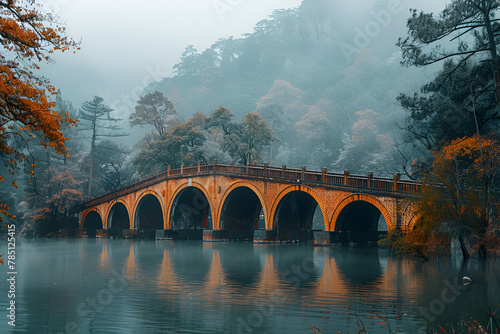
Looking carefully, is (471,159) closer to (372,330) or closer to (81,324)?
(372,330)

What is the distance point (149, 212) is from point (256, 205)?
17.4 metres

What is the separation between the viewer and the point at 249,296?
1641cm

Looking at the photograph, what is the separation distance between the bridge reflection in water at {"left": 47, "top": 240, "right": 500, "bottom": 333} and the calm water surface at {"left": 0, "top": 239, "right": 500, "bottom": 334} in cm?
3

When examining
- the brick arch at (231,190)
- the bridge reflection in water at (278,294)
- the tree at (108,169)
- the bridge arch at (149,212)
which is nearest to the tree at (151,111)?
the tree at (108,169)

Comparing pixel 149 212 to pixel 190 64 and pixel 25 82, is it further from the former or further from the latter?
pixel 190 64

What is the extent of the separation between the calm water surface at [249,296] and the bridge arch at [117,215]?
3716 cm

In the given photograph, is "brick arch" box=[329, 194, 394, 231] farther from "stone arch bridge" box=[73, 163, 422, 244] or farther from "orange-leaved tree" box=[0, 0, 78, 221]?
"orange-leaved tree" box=[0, 0, 78, 221]

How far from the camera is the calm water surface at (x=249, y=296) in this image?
1248 centimetres

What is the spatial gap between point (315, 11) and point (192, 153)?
93.3m

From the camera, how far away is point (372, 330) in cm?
1162

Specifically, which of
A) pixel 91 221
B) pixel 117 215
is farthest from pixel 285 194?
pixel 91 221

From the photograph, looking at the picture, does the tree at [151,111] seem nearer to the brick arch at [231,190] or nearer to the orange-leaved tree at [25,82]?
the brick arch at [231,190]

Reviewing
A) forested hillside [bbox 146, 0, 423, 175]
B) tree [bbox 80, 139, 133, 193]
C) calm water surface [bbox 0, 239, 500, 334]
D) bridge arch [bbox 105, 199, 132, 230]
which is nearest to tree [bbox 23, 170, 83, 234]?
bridge arch [bbox 105, 199, 132, 230]

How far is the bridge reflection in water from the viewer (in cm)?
1259
